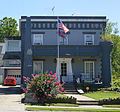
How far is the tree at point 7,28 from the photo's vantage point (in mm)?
53250

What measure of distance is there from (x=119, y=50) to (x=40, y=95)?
1592cm

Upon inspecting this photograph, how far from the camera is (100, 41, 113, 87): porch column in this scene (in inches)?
813

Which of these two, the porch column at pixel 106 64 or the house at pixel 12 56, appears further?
the house at pixel 12 56

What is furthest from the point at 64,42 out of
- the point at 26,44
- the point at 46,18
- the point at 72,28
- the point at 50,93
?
the point at 50,93

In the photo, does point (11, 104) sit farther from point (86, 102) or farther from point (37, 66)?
point (37, 66)

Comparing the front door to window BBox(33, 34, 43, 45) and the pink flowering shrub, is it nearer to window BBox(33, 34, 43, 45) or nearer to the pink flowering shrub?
window BBox(33, 34, 43, 45)

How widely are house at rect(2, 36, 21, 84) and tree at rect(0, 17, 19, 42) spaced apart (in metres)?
18.8

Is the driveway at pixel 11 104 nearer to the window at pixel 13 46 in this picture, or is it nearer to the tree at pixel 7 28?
the window at pixel 13 46

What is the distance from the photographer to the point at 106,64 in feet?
68.3

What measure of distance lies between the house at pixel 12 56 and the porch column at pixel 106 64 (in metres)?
10.3

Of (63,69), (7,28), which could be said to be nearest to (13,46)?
(63,69)

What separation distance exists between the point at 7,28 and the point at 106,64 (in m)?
38.1

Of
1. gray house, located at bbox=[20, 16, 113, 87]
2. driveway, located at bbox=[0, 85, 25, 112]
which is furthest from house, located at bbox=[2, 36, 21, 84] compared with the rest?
driveway, located at bbox=[0, 85, 25, 112]

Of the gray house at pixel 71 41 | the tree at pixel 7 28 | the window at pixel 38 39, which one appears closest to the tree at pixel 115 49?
the gray house at pixel 71 41
